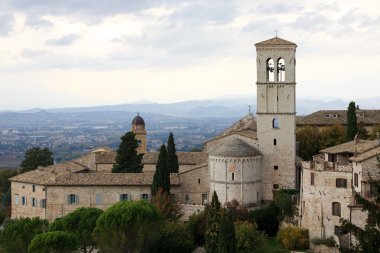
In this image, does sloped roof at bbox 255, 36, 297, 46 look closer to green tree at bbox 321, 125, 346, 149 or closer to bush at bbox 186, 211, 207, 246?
green tree at bbox 321, 125, 346, 149

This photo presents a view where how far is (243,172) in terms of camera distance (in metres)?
52.6

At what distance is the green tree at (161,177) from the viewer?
53.1m

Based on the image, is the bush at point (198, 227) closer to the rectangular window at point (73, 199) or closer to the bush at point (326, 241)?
the bush at point (326, 241)

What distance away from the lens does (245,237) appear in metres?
42.2

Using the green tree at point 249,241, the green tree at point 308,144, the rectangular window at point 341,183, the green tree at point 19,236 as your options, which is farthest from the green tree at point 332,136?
the green tree at point 19,236

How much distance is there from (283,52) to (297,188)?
11.5m

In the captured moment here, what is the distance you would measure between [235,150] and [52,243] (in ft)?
62.5

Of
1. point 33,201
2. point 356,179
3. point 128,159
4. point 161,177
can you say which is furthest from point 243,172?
point 33,201

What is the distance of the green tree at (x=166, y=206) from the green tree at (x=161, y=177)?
959mm

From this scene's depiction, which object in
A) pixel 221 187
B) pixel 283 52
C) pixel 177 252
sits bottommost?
pixel 177 252

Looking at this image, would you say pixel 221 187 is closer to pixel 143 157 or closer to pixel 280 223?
pixel 280 223

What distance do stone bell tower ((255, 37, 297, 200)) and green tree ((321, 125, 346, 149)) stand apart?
23.6 ft

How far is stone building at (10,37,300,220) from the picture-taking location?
52.9m

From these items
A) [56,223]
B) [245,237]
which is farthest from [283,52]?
[56,223]
